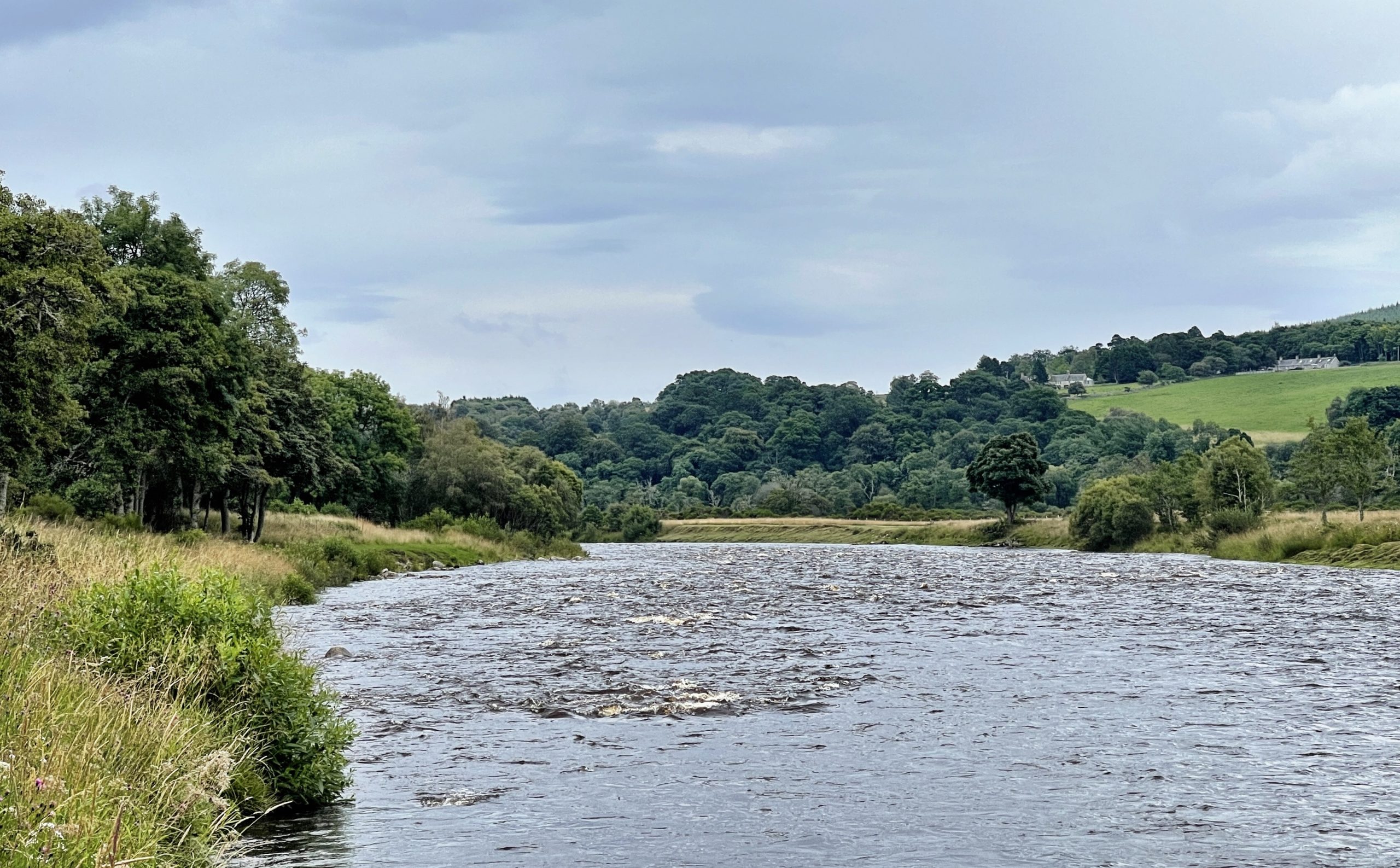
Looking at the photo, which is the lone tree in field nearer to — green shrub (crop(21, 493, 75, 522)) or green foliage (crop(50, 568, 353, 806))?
green shrub (crop(21, 493, 75, 522))

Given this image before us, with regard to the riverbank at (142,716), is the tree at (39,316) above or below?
above

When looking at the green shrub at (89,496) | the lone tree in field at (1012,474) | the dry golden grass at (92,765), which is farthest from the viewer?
the lone tree in field at (1012,474)

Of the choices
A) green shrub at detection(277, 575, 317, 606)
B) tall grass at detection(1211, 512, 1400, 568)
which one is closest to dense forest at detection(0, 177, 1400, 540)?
green shrub at detection(277, 575, 317, 606)

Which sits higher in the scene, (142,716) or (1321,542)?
(142,716)

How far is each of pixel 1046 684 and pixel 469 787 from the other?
529 inches

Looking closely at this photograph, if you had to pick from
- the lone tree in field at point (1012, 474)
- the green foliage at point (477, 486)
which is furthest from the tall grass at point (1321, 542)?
the green foliage at point (477, 486)

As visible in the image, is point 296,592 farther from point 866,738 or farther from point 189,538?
point 866,738

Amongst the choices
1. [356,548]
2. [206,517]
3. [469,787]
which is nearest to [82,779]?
[469,787]

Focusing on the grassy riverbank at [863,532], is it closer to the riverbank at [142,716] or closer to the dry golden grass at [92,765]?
the riverbank at [142,716]

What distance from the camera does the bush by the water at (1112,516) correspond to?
331ft

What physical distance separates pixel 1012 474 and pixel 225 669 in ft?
413

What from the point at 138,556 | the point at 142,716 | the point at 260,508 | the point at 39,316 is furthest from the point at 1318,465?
the point at 142,716

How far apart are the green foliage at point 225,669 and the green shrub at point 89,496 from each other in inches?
1584

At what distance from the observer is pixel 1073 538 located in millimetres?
112688
